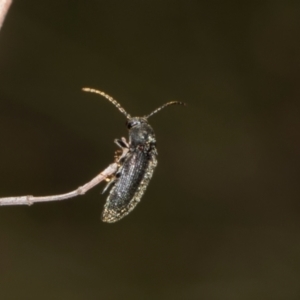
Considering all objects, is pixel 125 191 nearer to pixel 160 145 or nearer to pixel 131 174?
pixel 131 174

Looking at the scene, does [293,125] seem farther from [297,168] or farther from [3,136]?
[3,136]

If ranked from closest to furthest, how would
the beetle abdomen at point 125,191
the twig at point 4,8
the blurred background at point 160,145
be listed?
the twig at point 4,8, the beetle abdomen at point 125,191, the blurred background at point 160,145

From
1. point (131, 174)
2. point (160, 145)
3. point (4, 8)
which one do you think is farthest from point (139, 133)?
point (160, 145)

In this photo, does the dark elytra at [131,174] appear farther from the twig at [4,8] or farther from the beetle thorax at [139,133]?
the twig at [4,8]

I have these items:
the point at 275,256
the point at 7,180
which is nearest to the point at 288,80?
the point at 275,256

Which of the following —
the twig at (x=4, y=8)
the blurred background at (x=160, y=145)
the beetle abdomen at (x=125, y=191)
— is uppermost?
the blurred background at (x=160, y=145)

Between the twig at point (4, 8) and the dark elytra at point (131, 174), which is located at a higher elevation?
the dark elytra at point (131, 174)

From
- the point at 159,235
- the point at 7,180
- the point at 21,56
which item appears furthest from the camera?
the point at 159,235

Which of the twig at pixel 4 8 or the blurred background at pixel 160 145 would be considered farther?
the blurred background at pixel 160 145

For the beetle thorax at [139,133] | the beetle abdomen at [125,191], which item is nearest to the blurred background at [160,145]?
the beetle thorax at [139,133]
